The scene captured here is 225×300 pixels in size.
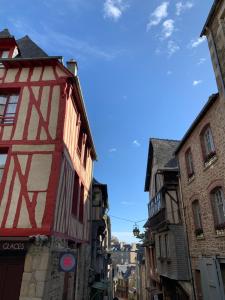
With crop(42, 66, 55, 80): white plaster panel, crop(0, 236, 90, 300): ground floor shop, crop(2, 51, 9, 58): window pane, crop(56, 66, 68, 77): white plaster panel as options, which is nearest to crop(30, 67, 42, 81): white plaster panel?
crop(42, 66, 55, 80): white plaster panel

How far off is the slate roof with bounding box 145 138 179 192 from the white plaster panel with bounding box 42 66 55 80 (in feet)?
25.6

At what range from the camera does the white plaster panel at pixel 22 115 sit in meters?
7.42

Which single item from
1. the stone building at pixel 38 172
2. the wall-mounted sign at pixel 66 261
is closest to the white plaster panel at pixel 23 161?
the stone building at pixel 38 172

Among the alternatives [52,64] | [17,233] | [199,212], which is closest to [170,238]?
[199,212]

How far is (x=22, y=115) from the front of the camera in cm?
769

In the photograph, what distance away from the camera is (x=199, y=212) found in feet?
31.0

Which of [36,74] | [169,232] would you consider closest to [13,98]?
[36,74]

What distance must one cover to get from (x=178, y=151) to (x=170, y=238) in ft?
13.2

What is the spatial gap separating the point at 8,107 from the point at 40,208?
384 cm

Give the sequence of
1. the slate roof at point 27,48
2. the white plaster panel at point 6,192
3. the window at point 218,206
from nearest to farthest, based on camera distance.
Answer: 1. the white plaster panel at point 6,192
2. the window at point 218,206
3. the slate roof at point 27,48

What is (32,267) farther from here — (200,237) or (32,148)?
(200,237)

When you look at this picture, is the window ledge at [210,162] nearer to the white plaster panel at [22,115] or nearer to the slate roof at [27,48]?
the white plaster panel at [22,115]

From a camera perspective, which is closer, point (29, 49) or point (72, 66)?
point (72, 66)

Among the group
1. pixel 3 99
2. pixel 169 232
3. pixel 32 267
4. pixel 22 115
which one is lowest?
pixel 32 267
